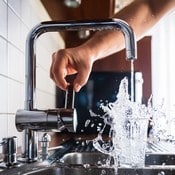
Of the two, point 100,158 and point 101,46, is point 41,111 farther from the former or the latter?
point 100,158

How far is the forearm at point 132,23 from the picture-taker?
2.84ft

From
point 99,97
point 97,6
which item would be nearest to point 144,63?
point 99,97

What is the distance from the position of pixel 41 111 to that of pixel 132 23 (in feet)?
1.27

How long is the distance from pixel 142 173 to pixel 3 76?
52 cm

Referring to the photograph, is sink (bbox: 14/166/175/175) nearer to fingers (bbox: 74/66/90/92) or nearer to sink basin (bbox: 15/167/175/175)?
sink basin (bbox: 15/167/175/175)

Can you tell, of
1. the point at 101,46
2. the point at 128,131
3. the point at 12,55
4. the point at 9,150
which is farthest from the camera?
the point at 12,55

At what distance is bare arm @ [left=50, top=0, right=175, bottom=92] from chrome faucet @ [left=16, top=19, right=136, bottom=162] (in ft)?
0.16

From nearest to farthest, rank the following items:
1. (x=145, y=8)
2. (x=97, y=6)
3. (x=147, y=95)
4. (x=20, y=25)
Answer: (x=145, y=8)
(x=20, y=25)
(x=97, y=6)
(x=147, y=95)

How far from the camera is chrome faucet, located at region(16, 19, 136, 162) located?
2.29 ft

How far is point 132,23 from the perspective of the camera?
0.96 meters

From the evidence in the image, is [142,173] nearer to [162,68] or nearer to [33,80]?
[33,80]

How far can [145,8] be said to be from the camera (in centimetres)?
100

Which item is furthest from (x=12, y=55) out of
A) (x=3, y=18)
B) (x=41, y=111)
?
(x=41, y=111)

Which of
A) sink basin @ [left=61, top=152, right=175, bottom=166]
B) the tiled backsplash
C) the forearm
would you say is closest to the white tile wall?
the tiled backsplash
